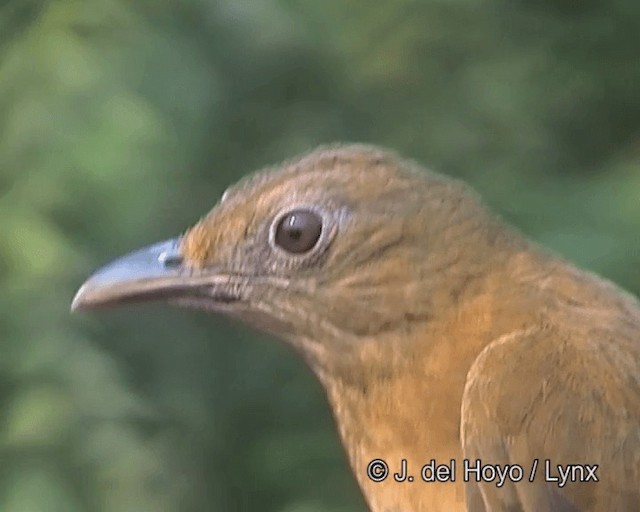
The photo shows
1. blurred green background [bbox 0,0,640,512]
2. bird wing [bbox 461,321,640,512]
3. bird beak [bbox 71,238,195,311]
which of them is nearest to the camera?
bird wing [bbox 461,321,640,512]

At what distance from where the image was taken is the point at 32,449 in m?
1.58

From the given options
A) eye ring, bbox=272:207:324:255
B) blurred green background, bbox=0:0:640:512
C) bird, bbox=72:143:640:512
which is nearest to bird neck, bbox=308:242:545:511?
bird, bbox=72:143:640:512

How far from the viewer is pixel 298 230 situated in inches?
42.0

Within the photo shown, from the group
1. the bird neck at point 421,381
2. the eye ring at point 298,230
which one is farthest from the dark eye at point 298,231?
the bird neck at point 421,381

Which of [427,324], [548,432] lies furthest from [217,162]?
[548,432]

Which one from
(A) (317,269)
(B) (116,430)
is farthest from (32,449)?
(A) (317,269)

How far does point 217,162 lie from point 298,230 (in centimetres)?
75

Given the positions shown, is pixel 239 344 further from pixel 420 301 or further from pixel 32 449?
pixel 420 301

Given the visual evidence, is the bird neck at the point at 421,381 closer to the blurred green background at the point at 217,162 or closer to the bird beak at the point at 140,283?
the bird beak at the point at 140,283

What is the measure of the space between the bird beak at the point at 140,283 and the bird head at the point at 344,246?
4 centimetres

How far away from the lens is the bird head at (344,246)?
107 centimetres

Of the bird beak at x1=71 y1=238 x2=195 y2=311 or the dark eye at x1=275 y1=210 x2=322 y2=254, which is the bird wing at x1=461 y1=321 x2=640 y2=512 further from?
the bird beak at x1=71 y1=238 x2=195 y2=311

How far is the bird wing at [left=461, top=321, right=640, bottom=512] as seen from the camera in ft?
3.23

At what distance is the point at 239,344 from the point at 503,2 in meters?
0.73
